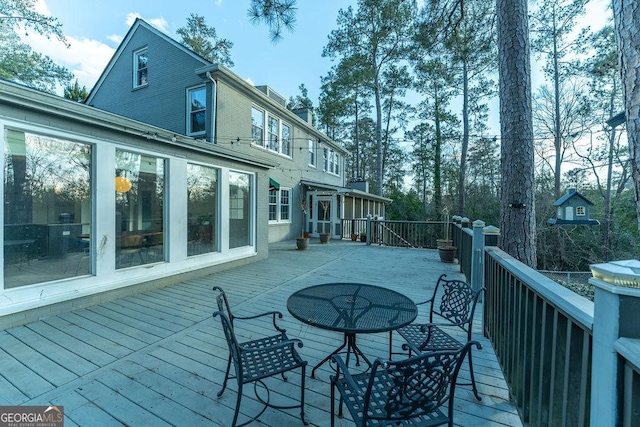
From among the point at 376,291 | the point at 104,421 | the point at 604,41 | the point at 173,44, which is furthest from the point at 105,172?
the point at 604,41

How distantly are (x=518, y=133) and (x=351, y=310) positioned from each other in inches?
130

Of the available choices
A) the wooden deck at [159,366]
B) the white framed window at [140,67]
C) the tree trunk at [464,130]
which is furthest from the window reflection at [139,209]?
the tree trunk at [464,130]

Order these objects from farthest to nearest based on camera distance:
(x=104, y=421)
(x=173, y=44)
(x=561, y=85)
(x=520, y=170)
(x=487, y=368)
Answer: (x=561, y=85) < (x=173, y=44) < (x=520, y=170) < (x=487, y=368) < (x=104, y=421)

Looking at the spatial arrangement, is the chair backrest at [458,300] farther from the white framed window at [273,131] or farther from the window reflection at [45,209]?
the white framed window at [273,131]

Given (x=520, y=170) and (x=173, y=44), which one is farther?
(x=173, y=44)

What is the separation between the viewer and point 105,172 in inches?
163

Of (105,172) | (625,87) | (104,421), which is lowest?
(104,421)

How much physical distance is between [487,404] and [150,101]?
12027mm

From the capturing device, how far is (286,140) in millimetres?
12078

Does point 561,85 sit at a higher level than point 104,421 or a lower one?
higher

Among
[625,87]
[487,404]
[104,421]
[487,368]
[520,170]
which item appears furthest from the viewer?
[520,170]

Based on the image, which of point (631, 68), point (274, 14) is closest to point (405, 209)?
point (274, 14)

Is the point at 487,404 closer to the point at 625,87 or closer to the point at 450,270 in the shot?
the point at 625,87

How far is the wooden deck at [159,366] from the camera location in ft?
6.32
